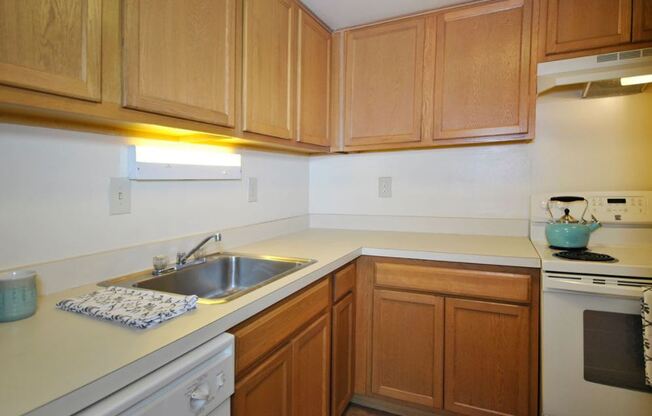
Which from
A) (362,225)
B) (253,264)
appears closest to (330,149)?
(362,225)

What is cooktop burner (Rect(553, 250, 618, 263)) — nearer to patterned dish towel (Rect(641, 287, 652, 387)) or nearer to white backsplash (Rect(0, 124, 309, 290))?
patterned dish towel (Rect(641, 287, 652, 387))

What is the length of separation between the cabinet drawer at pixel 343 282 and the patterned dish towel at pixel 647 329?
1.13 meters

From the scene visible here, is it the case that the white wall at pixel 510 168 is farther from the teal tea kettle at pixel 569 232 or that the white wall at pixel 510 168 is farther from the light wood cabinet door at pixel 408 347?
the light wood cabinet door at pixel 408 347

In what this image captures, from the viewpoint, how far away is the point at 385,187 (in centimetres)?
235

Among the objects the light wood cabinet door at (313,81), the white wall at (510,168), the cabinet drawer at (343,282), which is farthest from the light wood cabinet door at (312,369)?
the white wall at (510,168)

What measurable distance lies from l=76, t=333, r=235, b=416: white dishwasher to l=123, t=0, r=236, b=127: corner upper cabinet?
702 mm

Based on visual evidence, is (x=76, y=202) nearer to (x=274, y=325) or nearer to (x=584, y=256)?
(x=274, y=325)

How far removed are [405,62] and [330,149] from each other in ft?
2.13

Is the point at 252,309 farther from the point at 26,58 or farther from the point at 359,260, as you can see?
the point at 359,260

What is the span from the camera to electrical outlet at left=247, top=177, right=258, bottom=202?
1910 millimetres

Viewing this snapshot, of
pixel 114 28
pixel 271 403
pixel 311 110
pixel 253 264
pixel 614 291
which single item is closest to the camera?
pixel 114 28

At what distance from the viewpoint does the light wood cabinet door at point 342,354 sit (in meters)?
1.61

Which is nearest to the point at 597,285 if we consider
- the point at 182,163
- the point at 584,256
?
the point at 584,256

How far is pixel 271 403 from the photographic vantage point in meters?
1.11
